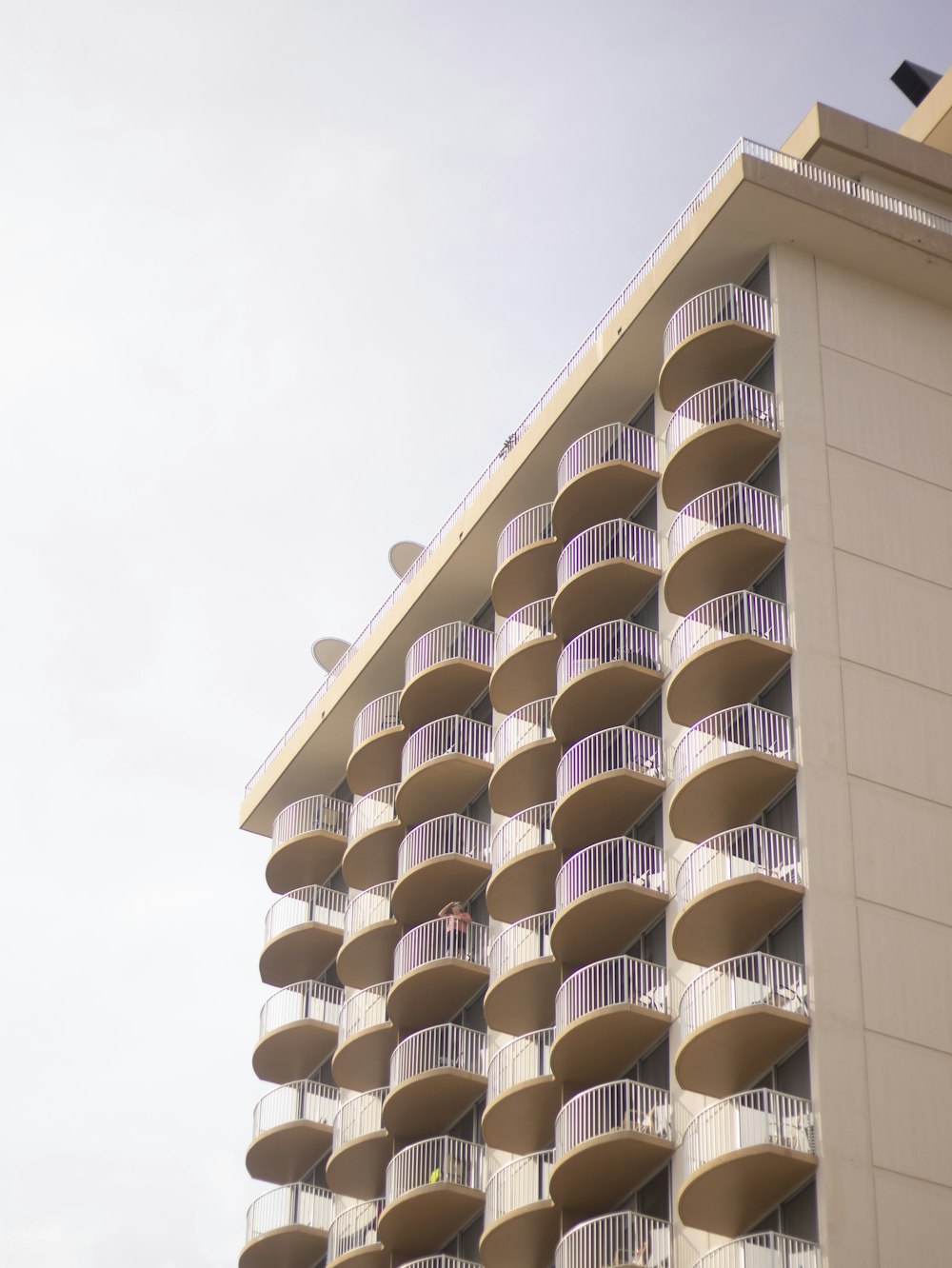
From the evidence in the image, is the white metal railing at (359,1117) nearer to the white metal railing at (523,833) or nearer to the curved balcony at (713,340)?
the white metal railing at (523,833)

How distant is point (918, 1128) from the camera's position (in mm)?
36594

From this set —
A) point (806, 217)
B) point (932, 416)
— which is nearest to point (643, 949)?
point (932, 416)

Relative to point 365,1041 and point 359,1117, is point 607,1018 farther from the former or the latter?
point 359,1117

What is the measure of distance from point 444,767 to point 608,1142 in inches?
568

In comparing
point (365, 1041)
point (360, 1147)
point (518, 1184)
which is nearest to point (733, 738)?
point (518, 1184)

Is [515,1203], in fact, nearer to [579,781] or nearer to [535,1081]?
[535,1081]

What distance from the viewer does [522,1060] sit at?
46.2 meters

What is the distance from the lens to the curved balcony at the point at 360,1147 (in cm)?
5066

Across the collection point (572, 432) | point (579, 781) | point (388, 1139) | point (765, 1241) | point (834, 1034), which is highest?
point (572, 432)

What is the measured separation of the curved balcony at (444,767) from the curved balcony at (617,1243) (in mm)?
14422

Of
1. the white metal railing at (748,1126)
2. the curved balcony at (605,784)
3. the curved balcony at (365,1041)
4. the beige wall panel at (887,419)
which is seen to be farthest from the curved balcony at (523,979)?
the beige wall panel at (887,419)

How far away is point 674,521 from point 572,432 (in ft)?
21.5

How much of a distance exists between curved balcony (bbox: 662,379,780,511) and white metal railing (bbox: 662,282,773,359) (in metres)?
1.45

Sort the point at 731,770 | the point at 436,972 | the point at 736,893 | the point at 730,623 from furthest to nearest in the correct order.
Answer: the point at 436,972 < the point at 730,623 < the point at 731,770 < the point at 736,893
